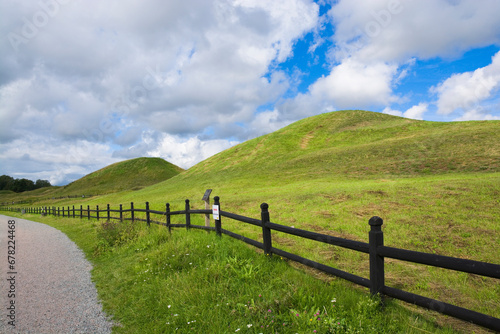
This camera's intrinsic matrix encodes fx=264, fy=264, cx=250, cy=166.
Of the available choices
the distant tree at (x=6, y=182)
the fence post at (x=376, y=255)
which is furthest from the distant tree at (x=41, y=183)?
the fence post at (x=376, y=255)

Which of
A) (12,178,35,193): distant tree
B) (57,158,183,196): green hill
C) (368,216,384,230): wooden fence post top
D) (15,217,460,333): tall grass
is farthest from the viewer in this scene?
(12,178,35,193): distant tree

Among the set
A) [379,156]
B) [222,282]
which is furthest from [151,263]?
[379,156]

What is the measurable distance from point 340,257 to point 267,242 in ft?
9.47

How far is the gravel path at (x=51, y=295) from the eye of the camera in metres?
4.42

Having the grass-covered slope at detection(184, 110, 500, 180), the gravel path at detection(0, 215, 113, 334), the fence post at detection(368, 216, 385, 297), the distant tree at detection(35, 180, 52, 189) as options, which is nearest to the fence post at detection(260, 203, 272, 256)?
the fence post at detection(368, 216, 385, 297)

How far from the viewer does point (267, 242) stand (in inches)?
231

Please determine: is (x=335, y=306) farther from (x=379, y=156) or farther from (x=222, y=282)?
(x=379, y=156)

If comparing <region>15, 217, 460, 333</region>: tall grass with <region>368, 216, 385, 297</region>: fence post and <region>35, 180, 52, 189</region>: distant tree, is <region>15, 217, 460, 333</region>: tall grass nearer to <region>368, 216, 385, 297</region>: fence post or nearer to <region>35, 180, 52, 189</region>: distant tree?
<region>368, 216, 385, 297</region>: fence post

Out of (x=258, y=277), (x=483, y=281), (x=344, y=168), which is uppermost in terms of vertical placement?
(x=344, y=168)

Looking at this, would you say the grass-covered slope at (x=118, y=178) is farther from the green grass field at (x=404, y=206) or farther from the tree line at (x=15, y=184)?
the green grass field at (x=404, y=206)

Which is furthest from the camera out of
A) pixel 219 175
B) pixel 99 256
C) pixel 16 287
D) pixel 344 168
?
pixel 219 175

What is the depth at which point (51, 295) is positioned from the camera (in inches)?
224

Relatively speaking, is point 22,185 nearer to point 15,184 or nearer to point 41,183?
point 15,184

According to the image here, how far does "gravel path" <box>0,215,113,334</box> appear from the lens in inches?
174
